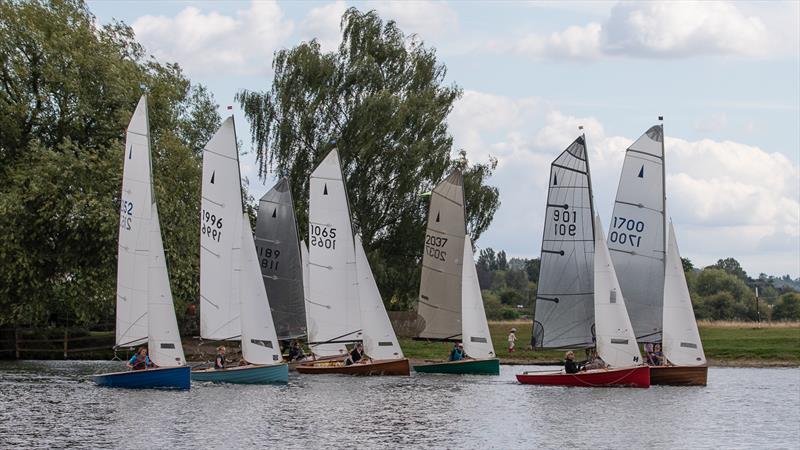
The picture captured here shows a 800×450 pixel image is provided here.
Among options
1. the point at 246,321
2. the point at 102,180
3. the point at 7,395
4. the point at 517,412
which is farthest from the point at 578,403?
the point at 102,180

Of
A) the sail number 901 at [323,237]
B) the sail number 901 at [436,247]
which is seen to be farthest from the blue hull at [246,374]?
the sail number 901 at [436,247]

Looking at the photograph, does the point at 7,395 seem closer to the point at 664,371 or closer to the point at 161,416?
the point at 161,416

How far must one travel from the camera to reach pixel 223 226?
185ft

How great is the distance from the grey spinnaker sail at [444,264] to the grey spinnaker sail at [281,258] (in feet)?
19.9

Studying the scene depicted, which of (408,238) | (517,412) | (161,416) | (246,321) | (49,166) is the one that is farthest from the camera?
(408,238)

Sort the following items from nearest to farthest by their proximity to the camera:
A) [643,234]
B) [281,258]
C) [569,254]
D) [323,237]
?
[569,254], [643,234], [323,237], [281,258]

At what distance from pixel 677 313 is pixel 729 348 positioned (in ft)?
73.1

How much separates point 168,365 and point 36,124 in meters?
21.6

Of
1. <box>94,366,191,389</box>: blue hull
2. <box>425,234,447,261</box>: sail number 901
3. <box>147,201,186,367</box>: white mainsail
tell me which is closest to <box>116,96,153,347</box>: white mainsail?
<box>147,201,186,367</box>: white mainsail

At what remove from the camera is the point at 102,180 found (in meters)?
64.6

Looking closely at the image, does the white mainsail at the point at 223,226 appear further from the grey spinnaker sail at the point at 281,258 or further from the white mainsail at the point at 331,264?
the grey spinnaker sail at the point at 281,258

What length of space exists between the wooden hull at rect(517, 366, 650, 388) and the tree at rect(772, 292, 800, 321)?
77.5 metres

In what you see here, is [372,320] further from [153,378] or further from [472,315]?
[153,378]

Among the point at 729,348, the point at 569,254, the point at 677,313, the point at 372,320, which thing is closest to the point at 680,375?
the point at 677,313
